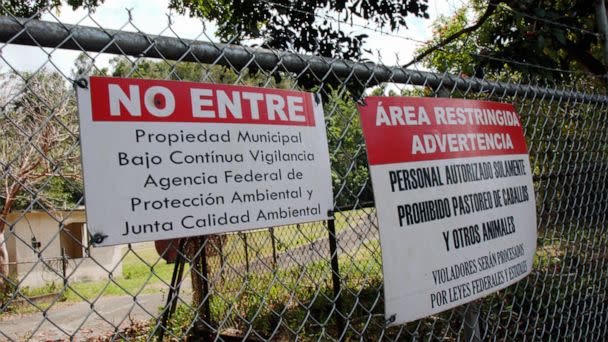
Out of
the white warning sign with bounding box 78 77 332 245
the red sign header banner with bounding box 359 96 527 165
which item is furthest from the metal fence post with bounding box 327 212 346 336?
the red sign header banner with bounding box 359 96 527 165

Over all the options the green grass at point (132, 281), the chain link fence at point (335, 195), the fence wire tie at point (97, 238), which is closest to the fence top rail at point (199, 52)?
the chain link fence at point (335, 195)

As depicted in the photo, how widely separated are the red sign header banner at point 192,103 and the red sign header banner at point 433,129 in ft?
0.96

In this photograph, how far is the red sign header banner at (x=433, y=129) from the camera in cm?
169

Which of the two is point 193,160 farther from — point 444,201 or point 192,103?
point 444,201

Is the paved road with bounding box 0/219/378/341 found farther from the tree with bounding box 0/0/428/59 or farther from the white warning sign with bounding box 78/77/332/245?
the white warning sign with bounding box 78/77/332/245

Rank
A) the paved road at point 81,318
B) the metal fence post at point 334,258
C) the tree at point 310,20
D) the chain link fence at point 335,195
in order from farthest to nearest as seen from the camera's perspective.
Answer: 1. the paved road at point 81,318
2. the tree at point 310,20
3. the metal fence post at point 334,258
4. the chain link fence at point 335,195

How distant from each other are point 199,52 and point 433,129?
953mm

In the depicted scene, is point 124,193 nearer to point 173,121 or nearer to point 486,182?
point 173,121

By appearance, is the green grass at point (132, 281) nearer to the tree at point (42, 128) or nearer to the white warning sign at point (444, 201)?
the tree at point (42, 128)

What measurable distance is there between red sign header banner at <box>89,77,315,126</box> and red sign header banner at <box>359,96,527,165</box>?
0.96 ft

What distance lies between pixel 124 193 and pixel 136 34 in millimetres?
461

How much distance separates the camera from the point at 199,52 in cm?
143

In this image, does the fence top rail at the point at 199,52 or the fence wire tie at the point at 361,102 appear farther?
the fence wire tie at the point at 361,102

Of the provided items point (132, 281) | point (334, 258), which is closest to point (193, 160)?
point (334, 258)
